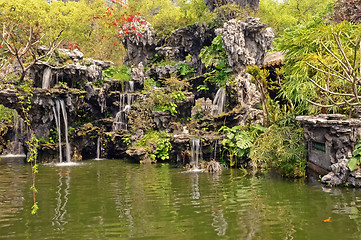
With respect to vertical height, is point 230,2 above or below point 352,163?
above

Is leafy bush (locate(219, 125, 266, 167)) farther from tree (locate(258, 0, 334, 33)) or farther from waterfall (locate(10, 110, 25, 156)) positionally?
tree (locate(258, 0, 334, 33))

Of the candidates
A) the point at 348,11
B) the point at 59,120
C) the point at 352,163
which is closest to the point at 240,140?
the point at 352,163

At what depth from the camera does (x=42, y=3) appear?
36.6 m

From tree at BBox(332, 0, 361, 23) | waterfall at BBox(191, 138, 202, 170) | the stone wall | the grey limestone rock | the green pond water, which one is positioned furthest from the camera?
the grey limestone rock

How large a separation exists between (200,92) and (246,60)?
457 cm

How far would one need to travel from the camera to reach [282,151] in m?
13.7

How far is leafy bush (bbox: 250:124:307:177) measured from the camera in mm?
13461

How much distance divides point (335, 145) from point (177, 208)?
635 cm

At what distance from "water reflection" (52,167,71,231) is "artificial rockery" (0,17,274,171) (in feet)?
16.4

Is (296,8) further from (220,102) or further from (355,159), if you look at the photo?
(355,159)

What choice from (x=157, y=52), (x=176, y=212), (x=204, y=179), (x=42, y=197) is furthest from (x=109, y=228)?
(x=157, y=52)

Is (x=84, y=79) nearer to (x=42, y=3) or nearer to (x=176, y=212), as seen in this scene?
(x=176, y=212)

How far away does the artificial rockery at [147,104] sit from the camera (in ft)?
62.7

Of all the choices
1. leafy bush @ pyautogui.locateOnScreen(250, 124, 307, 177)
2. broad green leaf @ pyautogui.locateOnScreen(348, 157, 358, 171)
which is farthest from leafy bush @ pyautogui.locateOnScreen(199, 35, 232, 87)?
broad green leaf @ pyautogui.locateOnScreen(348, 157, 358, 171)
